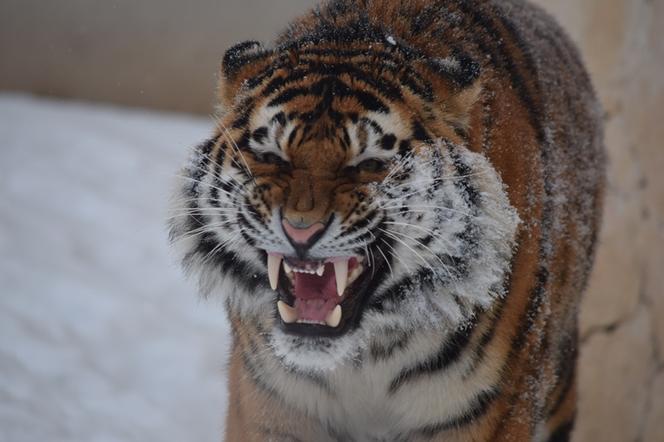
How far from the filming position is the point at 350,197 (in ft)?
5.05

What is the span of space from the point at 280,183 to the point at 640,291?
2267 mm

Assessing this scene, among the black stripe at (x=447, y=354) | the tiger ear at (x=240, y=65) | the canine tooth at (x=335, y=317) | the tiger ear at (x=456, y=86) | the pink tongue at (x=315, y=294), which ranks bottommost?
the black stripe at (x=447, y=354)

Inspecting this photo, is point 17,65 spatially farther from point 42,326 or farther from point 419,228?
point 419,228

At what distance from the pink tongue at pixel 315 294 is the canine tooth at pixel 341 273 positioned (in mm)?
35

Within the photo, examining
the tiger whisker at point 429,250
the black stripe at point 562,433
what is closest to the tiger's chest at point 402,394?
the tiger whisker at point 429,250

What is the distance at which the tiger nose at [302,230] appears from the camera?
4.93 feet

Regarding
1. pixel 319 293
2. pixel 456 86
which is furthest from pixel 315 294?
pixel 456 86

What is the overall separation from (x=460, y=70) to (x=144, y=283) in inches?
104

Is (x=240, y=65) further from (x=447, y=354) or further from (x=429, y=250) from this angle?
(x=447, y=354)

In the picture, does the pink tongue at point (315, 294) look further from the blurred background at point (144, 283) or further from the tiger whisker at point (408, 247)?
the blurred background at point (144, 283)

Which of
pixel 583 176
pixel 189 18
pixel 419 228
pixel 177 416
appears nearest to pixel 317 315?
pixel 419 228

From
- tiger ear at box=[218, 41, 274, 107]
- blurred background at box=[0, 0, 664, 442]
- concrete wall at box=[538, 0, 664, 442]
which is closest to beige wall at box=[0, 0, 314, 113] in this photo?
blurred background at box=[0, 0, 664, 442]

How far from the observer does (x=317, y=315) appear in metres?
1.64

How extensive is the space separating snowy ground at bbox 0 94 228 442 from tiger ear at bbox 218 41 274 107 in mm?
524
